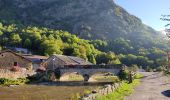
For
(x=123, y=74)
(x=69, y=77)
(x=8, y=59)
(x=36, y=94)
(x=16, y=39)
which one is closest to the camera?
(x=36, y=94)

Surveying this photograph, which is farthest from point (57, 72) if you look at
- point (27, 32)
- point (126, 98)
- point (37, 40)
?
point (27, 32)

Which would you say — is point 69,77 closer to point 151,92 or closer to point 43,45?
point 151,92

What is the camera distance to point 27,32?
196 m

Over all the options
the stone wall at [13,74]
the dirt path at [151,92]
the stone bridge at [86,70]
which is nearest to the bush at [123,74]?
the stone bridge at [86,70]

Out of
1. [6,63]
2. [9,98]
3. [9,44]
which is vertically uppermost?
[9,44]

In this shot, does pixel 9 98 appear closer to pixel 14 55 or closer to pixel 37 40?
pixel 14 55

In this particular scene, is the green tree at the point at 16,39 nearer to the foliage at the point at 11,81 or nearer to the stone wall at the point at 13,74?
the stone wall at the point at 13,74

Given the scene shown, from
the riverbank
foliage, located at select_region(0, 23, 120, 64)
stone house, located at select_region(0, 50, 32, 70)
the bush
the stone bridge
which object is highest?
foliage, located at select_region(0, 23, 120, 64)

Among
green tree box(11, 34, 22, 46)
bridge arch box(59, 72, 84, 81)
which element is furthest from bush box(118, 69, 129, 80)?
green tree box(11, 34, 22, 46)

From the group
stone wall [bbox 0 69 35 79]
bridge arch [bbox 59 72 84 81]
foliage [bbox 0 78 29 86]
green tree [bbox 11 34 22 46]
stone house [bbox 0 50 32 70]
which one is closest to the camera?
foliage [bbox 0 78 29 86]

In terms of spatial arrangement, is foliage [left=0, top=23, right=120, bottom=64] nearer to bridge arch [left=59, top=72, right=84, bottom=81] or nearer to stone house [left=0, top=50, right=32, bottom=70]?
bridge arch [left=59, top=72, right=84, bottom=81]

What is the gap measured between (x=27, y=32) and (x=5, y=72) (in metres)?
127

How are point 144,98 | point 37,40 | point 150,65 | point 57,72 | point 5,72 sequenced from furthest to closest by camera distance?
point 150,65 < point 37,40 < point 57,72 < point 5,72 < point 144,98

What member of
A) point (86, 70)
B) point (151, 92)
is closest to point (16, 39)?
point (86, 70)
